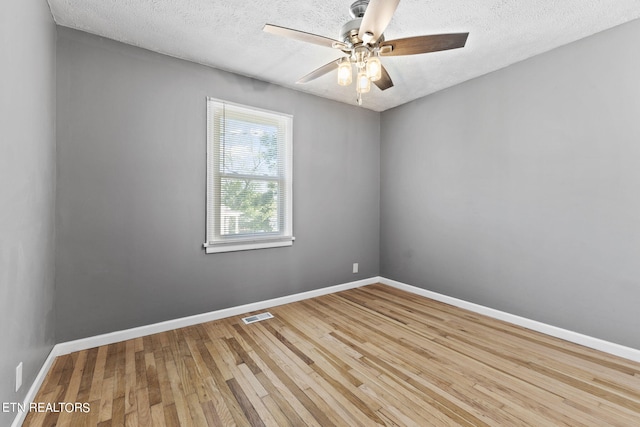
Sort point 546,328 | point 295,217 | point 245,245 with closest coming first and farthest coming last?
point 546,328, point 245,245, point 295,217

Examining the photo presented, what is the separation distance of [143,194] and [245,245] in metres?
1.12

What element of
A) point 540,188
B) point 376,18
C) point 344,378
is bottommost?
point 344,378

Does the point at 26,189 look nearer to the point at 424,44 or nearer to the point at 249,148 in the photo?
the point at 249,148

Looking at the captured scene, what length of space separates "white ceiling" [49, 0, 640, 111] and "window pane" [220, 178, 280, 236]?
128 centimetres

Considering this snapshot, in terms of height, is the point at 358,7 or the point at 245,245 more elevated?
the point at 358,7

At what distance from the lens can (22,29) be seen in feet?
5.06

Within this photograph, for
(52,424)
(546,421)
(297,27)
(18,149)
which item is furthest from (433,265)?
(18,149)

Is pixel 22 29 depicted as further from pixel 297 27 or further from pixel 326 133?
pixel 326 133

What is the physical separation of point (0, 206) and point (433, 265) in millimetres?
3910

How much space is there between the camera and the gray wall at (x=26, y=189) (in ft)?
4.40

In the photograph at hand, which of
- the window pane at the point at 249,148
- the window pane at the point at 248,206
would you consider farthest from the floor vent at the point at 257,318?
the window pane at the point at 249,148

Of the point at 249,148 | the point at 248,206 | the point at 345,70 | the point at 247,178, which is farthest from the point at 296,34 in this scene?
the point at 248,206

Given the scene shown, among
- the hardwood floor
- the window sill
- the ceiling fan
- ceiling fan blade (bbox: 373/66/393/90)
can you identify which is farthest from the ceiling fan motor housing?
the hardwood floor

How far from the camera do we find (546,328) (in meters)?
2.68
